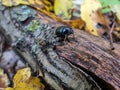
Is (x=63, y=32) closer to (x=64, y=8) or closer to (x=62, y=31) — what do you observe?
(x=62, y=31)

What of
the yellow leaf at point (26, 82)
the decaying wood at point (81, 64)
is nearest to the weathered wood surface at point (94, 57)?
the decaying wood at point (81, 64)

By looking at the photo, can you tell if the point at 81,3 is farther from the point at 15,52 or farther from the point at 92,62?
the point at 92,62

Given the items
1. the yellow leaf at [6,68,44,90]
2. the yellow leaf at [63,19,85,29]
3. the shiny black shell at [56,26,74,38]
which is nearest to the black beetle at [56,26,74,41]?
the shiny black shell at [56,26,74,38]

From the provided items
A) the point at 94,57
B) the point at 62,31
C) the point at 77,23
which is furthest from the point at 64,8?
the point at 94,57

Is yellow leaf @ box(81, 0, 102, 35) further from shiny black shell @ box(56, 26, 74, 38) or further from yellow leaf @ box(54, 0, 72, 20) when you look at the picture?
shiny black shell @ box(56, 26, 74, 38)

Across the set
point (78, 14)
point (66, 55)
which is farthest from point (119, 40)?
point (66, 55)

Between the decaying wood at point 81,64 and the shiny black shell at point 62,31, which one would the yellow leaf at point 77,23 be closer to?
the decaying wood at point 81,64
